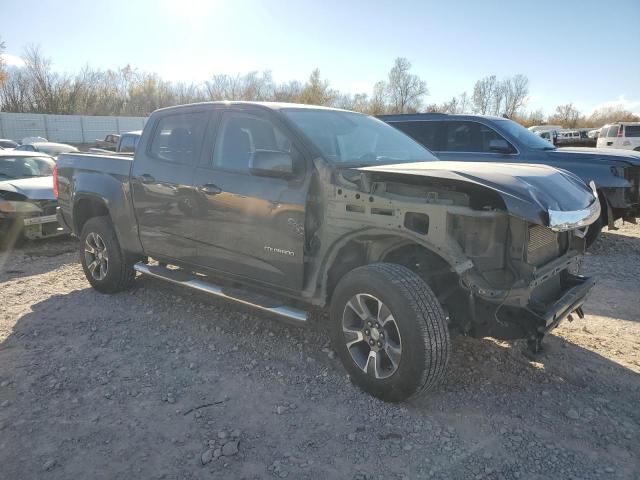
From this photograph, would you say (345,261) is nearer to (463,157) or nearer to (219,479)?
(219,479)

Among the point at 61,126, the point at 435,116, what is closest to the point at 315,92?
the point at 61,126

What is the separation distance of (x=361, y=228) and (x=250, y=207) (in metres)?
0.99

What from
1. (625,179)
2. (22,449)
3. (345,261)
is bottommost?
(22,449)

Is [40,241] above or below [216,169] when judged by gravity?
below

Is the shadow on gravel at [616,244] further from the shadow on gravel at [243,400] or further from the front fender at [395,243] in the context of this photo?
the front fender at [395,243]

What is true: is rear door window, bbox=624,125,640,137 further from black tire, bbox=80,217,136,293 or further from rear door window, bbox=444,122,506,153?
black tire, bbox=80,217,136,293

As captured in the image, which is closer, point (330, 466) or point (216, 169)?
point (330, 466)

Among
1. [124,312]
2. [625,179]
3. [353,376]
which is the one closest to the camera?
[353,376]

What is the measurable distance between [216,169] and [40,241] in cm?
562

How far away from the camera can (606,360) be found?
3.85 metres

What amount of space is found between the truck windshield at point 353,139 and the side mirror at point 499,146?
11.0ft

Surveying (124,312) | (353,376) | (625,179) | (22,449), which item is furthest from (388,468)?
(625,179)

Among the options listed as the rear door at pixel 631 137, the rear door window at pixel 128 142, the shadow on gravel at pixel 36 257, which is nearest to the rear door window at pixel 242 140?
the shadow on gravel at pixel 36 257

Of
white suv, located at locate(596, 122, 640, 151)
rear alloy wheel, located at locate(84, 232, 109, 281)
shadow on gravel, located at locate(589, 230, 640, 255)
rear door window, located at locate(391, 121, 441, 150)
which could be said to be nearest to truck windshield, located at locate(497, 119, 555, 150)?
rear door window, located at locate(391, 121, 441, 150)
